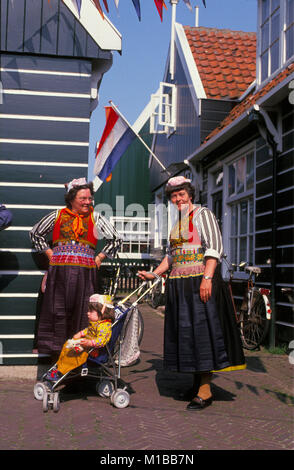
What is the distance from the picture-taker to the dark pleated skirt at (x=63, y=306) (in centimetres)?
466

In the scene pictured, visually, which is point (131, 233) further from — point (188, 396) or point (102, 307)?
point (102, 307)

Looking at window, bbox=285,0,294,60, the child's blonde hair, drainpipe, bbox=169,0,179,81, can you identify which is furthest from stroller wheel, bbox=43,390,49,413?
drainpipe, bbox=169,0,179,81

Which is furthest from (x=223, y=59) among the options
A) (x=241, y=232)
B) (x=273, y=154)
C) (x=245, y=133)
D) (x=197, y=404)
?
(x=197, y=404)

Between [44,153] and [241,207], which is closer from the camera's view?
[44,153]

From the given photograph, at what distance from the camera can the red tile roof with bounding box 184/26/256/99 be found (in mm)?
11406

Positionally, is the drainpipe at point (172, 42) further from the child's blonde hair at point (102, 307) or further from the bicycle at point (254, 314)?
the child's blonde hair at point (102, 307)

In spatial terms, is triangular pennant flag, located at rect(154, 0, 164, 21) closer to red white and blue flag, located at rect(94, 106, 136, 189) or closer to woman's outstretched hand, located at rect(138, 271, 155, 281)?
woman's outstretched hand, located at rect(138, 271, 155, 281)

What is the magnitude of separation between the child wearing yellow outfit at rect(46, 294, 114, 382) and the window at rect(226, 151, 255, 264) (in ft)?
15.4

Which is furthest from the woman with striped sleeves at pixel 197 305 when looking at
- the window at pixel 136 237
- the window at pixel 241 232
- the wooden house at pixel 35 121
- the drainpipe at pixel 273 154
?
the window at pixel 136 237

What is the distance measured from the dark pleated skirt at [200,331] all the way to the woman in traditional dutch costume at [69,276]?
0.82 m

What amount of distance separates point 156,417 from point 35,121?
325 centimetres

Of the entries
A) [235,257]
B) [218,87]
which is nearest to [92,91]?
Answer: [235,257]

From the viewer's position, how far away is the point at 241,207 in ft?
30.3

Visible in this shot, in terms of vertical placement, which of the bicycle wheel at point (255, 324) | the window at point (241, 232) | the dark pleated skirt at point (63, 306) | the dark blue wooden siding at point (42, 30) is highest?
the dark blue wooden siding at point (42, 30)
